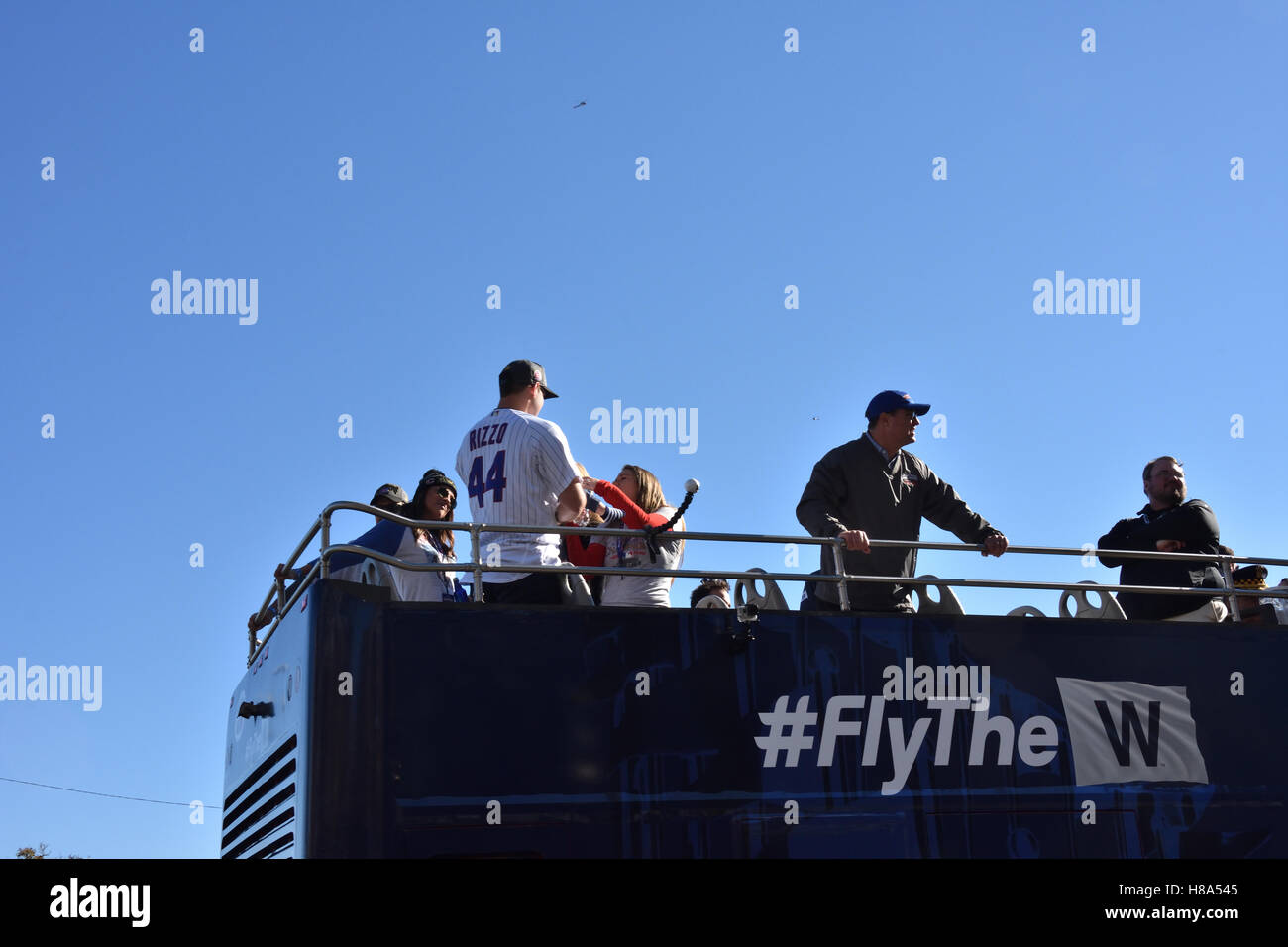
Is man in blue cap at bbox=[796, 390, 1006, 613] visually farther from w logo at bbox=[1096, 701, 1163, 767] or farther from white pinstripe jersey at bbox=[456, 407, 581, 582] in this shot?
white pinstripe jersey at bbox=[456, 407, 581, 582]

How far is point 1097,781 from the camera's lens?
23.7 ft

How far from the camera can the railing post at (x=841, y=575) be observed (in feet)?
23.2

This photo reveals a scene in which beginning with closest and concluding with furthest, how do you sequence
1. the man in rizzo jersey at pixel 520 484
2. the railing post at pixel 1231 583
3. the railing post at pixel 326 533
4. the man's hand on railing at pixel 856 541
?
1. the railing post at pixel 326 533
2. the man in rizzo jersey at pixel 520 484
3. the man's hand on railing at pixel 856 541
4. the railing post at pixel 1231 583

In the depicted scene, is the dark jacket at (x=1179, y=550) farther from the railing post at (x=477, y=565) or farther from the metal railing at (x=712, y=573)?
the railing post at (x=477, y=565)

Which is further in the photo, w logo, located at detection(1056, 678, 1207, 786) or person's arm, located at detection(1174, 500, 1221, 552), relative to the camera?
person's arm, located at detection(1174, 500, 1221, 552)

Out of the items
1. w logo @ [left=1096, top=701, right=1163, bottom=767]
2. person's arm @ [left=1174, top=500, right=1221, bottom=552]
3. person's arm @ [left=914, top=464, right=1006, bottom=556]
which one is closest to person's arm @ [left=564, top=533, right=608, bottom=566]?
person's arm @ [left=914, top=464, right=1006, bottom=556]

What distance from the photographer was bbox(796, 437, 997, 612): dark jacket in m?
7.53

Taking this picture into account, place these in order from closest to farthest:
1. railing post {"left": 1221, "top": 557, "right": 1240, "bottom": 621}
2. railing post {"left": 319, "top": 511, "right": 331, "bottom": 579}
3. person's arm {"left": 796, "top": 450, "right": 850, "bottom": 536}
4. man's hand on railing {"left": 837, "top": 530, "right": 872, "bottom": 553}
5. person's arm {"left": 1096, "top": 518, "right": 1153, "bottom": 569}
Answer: railing post {"left": 319, "top": 511, "right": 331, "bottom": 579} → man's hand on railing {"left": 837, "top": 530, "right": 872, "bottom": 553} → person's arm {"left": 796, "top": 450, "right": 850, "bottom": 536} → railing post {"left": 1221, "top": 557, "right": 1240, "bottom": 621} → person's arm {"left": 1096, "top": 518, "right": 1153, "bottom": 569}

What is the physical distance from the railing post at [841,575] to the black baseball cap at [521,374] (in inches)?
70.0

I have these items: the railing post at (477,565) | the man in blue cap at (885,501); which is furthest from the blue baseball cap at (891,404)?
the railing post at (477,565)
